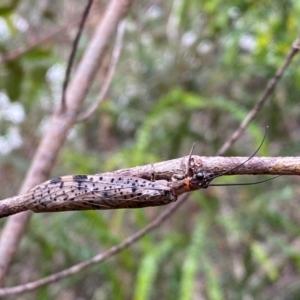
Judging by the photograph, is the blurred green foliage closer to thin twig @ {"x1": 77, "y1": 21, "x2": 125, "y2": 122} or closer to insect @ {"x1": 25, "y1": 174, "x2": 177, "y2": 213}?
thin twig @ {"x1": 77, "y1": 21, "x2": 125, "y2": 122}

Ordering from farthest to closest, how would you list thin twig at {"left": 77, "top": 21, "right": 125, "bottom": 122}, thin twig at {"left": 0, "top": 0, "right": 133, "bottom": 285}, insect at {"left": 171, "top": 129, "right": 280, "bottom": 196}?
thin twig at {"left": 77, "top": 21, "right": 125, "bottom": 122} < thin twig at {"left": 0, "top": 0, "right": 133, "bottom": 285} < insect at {"left": 171, "top": 129, "right": 280, "bottom": 196}

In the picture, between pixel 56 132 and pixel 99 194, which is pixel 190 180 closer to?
pixel 99 194

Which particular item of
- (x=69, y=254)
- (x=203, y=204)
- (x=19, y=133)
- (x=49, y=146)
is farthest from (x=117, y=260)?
(x=19, y=133)

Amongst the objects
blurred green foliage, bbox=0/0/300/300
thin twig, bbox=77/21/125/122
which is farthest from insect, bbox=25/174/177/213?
blurred green foliage, bbox=0/0/300/300

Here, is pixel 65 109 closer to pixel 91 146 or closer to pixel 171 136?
pixel 171 136

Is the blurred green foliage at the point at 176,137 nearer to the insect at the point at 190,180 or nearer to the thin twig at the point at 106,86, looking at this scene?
the thin twig at the point at 106,86

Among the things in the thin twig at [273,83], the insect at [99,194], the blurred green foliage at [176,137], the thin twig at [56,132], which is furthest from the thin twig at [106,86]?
the insect at [99,194]
